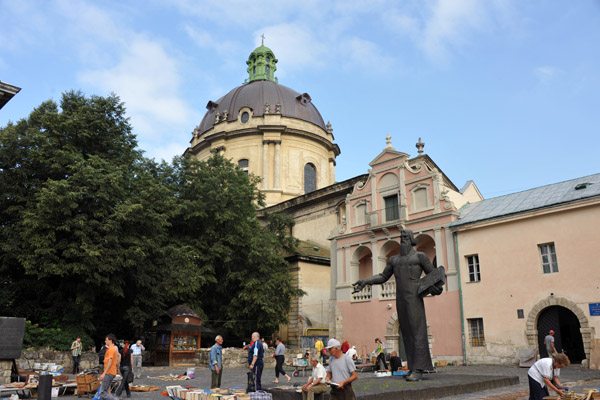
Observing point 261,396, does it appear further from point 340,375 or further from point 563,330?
point 563,330

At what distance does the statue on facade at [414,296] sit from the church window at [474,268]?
1168cm

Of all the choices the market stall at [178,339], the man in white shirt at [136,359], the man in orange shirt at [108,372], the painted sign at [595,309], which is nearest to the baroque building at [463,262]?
the painted sign at [595,309]

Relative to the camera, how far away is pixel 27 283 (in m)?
21.8

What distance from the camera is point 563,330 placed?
70.7 ft

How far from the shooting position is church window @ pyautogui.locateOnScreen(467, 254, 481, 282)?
23.0 metres

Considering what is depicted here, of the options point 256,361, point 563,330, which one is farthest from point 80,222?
point 563,330

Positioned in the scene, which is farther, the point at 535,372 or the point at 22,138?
the point at 22,138

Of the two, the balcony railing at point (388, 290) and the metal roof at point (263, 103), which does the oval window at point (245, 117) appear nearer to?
the metal roof at point (263, 103)

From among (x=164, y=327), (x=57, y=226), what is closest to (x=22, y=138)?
(x=57, y=226)

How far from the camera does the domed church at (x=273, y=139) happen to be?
4606 cm

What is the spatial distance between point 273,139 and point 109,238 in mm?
27264

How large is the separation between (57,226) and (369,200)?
53.5 feet

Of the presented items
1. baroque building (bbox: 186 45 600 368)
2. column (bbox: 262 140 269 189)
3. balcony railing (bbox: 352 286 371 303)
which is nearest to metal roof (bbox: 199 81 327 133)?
column (bbox: 262 140 269 189)

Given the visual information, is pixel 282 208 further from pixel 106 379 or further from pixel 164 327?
pixel 106 379
